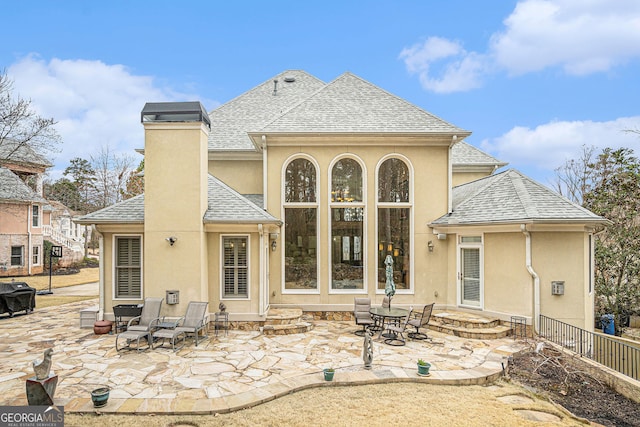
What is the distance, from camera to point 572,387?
655 centimetres

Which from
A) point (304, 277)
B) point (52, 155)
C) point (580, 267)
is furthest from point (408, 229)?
point (52, 155)

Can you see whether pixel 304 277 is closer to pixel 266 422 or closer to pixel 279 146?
pixel 279 146

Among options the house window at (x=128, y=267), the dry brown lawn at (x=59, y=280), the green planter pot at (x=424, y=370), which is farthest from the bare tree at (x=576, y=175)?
the dry brown lawn at (x=59, y=280)

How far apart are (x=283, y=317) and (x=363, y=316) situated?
236 cm

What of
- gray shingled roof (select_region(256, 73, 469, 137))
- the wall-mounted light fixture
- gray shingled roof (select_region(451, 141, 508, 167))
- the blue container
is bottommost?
the blue container

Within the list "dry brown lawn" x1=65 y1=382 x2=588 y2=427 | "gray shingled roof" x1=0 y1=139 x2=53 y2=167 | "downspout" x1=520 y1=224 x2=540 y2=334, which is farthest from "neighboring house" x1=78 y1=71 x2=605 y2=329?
"gray shingled roof" x1=0 y1=139 x2=53 y2=167

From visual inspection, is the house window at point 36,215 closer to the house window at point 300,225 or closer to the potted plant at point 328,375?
the house window at point 300,225

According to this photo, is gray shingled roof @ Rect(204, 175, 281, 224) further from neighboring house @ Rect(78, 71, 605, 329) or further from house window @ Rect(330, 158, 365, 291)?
house window @ Rect(330, 158, 365, 291)

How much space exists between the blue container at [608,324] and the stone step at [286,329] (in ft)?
40.7

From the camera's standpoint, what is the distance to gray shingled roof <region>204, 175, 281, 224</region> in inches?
380

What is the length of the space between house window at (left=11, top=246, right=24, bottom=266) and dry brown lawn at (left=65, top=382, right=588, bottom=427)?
25.8 meters

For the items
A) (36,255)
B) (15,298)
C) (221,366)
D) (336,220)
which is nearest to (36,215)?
(36,255)

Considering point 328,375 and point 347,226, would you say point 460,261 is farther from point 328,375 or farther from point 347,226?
point 328,375

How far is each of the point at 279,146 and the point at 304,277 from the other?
4.53 m
